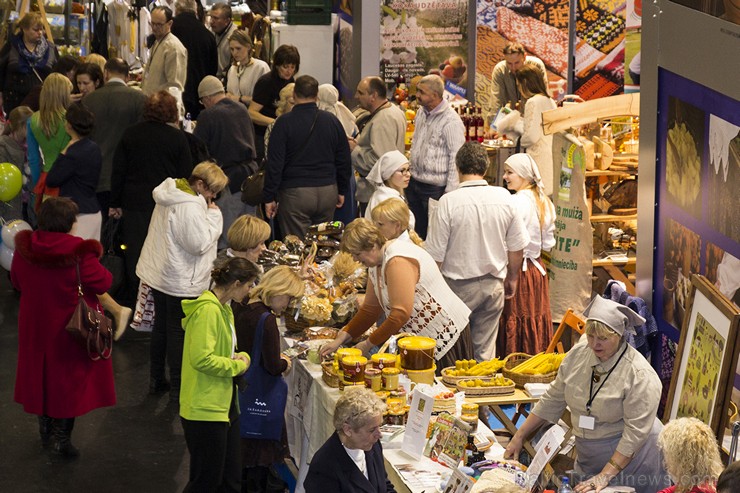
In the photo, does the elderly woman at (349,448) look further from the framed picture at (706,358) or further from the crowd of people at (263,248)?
the framed picture at (706,358)

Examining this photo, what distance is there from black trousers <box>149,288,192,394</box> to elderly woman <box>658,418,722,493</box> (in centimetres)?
397

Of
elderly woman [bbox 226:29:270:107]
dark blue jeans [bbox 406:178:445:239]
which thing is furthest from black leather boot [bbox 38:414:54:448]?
elderly woman [bbox 226:29:270:107]

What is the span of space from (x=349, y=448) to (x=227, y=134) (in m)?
5.43

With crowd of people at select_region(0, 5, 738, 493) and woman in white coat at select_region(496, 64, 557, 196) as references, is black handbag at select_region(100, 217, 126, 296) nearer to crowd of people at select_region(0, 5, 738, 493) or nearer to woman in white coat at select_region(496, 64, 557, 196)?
crowd of people at select_region(0, 5, 738, 493)

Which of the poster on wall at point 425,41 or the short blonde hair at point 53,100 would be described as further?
the poster on wall at point 425,41

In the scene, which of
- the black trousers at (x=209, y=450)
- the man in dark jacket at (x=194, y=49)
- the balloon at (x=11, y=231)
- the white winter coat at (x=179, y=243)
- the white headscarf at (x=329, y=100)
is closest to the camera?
the black trousers at (x=209, y=450)

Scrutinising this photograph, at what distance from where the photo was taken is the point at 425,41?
40.4ft

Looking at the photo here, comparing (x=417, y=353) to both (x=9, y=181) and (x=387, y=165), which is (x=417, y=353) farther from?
(x=9, y=181)

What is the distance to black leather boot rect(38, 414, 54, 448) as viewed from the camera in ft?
22.5

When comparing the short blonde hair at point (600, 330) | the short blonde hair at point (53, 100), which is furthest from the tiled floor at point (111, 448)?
the short blonde hair at point (600, 330)

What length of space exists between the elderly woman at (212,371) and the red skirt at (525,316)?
2.38 meters

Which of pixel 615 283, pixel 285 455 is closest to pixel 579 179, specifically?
pixel 615 283

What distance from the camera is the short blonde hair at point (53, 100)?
8.94 m

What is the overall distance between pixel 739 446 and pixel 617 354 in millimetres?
579
